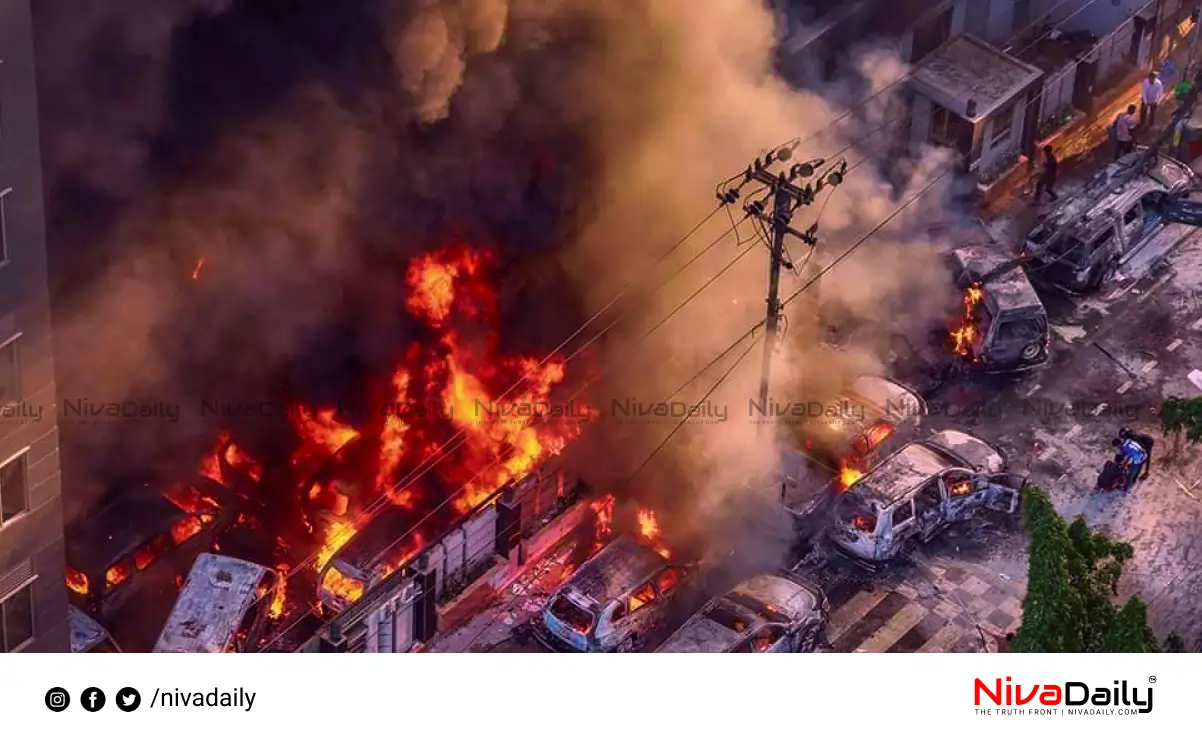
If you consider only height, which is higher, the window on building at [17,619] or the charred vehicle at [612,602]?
the window on building at [17,619]

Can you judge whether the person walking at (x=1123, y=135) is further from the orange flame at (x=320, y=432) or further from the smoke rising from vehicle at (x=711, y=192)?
the orange flame at (x=320, y=432)

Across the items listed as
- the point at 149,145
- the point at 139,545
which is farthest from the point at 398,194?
the point at 139,545

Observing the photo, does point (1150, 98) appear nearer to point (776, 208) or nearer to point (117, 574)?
point (776, 208)

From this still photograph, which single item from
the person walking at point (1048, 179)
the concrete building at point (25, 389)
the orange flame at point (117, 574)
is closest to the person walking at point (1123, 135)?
the person walking at point (1048, 179)

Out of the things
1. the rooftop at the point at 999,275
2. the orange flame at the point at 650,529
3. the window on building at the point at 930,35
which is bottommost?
the orange flame at the point at 650,529

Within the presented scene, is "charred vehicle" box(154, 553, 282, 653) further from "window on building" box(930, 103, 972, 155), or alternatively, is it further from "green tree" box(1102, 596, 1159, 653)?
"window on building" box(930, 103, 972, 155)

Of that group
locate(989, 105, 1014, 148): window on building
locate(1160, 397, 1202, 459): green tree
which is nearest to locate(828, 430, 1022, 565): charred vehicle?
locate(1160, 397, 1202, 459): green tree
